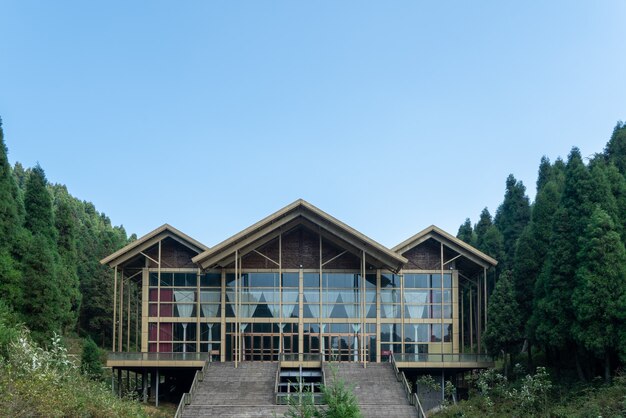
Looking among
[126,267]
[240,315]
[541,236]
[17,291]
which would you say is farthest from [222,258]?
[541,236]

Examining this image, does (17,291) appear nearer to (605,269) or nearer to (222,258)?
(222,258)

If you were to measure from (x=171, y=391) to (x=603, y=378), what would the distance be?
2132cm

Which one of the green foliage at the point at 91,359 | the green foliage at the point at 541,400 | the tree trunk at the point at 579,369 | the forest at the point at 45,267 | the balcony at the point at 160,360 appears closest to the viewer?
the green foliage at the point at 541,400

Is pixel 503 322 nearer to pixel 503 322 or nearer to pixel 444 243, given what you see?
pixel 503 322

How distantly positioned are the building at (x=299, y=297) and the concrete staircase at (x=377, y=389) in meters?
2.66

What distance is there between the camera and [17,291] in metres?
33.7

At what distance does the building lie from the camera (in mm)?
36875

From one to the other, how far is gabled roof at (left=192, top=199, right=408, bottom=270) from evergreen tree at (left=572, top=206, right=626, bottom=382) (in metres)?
9.07

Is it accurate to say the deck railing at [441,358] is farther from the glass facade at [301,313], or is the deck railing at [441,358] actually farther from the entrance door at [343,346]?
the entrance door at [343,346]

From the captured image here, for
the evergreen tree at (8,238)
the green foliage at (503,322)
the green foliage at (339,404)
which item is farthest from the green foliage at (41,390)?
the green foliage at (503,322)

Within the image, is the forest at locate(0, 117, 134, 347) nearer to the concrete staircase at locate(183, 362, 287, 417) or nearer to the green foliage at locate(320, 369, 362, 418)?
the concrete staircase at locate(183, 362, 287, 417)

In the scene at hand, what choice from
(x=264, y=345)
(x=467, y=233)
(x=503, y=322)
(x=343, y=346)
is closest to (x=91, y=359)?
(x=264, y=345)

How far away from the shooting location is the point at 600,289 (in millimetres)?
26969

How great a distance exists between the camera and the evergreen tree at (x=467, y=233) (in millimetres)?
48812
